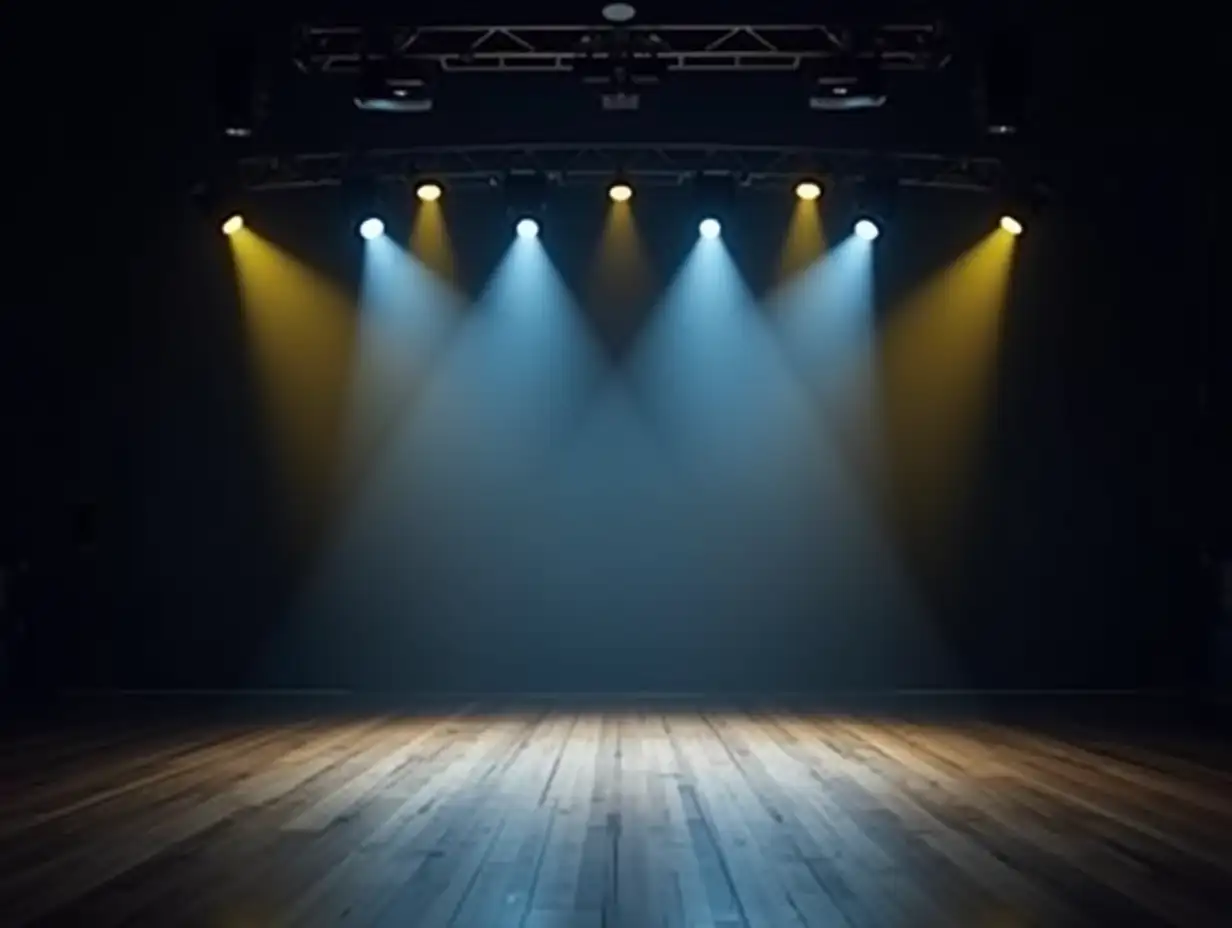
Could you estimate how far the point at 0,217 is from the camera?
386 inches

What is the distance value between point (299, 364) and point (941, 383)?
4.07 metres

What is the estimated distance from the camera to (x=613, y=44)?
7488 millimetres

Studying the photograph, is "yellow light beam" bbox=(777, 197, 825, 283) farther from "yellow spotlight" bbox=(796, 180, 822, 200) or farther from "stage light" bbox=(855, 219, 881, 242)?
"stage light" bbox=(855, 219, 881, 242)

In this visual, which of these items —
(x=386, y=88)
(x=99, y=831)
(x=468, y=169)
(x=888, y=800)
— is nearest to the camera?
(x=99, y=831)

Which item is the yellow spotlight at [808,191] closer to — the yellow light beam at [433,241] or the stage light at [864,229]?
the stage light at [864,229]

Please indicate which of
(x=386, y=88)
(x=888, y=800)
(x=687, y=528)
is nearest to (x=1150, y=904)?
(x=888, y=800)

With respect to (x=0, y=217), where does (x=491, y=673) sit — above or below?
below

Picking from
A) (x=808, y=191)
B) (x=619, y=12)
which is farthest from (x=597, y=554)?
(x=619, y=12)

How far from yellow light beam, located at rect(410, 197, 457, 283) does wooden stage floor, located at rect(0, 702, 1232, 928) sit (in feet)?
11.6

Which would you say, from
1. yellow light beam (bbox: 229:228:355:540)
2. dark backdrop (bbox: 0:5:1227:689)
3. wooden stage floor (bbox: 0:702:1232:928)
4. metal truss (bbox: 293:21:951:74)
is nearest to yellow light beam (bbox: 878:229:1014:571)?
dark backdrop (bbox: 0:5:1227:689)

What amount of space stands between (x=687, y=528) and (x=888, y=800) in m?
4.76

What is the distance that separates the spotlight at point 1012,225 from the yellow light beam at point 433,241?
3490 millimetres

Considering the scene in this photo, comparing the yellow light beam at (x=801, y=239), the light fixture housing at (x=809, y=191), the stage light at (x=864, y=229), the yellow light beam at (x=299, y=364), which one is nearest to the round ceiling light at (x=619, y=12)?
the light fixture housing at (x=809, y=191)

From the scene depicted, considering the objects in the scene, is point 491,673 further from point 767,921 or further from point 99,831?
point 767,921
